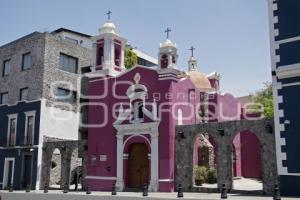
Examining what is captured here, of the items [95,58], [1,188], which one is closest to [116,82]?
[95,58]

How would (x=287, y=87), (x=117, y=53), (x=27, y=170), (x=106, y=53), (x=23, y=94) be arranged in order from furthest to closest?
1. (x=23, y=94)
2. (x=27, y=170)
3. (x=117, y=53)
4. (x=106, y=53)
5. (x=287, y=87)

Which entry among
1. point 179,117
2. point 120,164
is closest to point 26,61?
point 120,164

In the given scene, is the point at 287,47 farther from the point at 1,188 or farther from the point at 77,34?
the point at 77,34

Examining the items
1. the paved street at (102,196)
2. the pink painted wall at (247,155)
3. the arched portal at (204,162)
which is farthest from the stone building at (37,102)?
the pink painted wall at (247,155)

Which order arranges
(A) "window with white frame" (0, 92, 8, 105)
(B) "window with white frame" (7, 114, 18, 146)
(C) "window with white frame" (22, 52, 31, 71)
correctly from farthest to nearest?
1. (A) "window with white frame" (0, 92, 8, 105)
2. (C) "window with white frame" (22, 52, 31, 71)
3. (B) "window with white frame" (7, 114, 18, 146)

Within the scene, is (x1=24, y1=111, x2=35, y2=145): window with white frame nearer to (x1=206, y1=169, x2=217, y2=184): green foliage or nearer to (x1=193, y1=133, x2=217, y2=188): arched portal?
(x1=193, y1=133, x2=217, y2=188): arched portal

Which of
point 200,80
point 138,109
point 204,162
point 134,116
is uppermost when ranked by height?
point 200,80

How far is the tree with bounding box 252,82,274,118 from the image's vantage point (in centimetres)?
3072

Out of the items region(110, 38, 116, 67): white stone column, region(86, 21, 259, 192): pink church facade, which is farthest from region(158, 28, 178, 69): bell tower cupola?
region(110, 38, 116, 67): white stone column

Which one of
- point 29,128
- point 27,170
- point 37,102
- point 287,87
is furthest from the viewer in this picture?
point 29,128

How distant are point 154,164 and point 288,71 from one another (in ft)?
30.4

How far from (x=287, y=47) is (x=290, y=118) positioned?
3013 millimetres

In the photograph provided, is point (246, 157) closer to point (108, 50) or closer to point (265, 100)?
point (265, 100)

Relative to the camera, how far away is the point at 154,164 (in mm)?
21375
